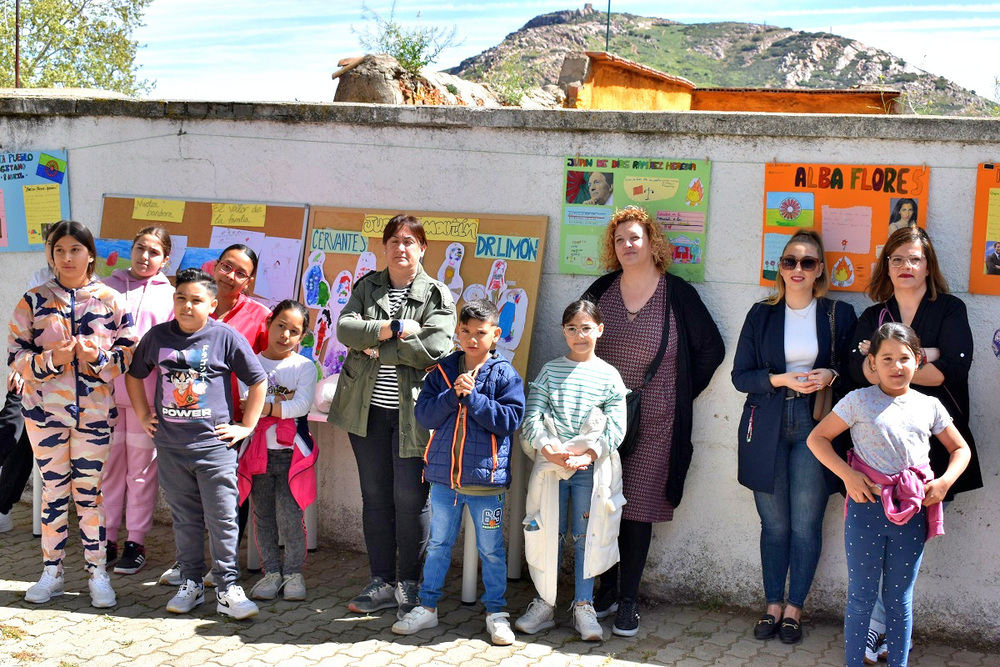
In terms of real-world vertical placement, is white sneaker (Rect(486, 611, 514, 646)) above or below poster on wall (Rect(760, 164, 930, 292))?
below

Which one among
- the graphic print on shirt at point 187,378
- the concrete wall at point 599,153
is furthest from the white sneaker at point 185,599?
the concrete wall at point 599,153

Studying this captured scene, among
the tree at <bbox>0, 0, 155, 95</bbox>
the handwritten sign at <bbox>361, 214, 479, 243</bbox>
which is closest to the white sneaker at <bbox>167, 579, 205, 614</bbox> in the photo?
the handwritten sign at <bbox>361, 214, 479, 243</bbox>

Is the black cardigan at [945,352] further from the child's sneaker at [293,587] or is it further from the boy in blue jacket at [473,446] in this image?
the child's sneaker at [293,587]

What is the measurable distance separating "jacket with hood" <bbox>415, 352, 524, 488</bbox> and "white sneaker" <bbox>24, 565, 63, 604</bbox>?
6.76ft

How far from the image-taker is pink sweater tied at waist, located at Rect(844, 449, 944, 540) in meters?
3.73

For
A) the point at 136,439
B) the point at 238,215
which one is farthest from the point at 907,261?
the point at 136,439

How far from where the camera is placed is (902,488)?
375 centimetres

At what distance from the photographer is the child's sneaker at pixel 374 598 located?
4773mm

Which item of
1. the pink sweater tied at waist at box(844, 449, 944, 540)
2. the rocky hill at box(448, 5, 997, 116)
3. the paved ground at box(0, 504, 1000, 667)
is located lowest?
the paved ground at box(0, 504, 1000, 667)

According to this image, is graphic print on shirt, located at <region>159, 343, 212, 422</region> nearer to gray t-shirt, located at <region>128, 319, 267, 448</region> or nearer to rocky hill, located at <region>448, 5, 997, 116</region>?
Result: gray t-shirt, located at <region>128, 319, 267, 448</region>

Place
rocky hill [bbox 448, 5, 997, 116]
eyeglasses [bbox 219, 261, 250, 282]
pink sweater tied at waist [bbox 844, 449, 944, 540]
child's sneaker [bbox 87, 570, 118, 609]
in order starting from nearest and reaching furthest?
1. pink sweater tied at waist [bbox 844, 449, 944, 540]
2. child's sneaker [bbox 87, 570, 118, 609]
3. eyeglasses [bbox 219, 261, 250, 282]
4. rocky hill [bbox 448, 5, 997, 116]

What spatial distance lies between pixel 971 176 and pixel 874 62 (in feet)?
125

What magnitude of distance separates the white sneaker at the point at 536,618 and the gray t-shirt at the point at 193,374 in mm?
1721

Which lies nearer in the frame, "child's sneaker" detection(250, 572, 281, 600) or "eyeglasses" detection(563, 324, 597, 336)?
"eyeglasses" detection(563, 324, 597, 336)
